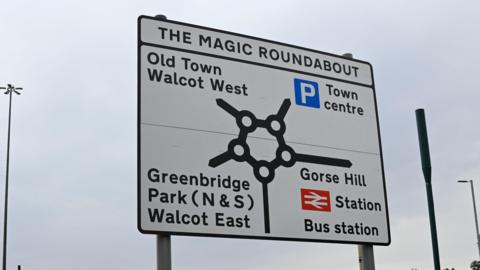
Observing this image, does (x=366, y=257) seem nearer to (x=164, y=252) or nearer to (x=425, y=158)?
(x=425, y=158)

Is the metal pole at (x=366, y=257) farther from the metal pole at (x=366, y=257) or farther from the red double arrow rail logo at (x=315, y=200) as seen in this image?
the red double arrow rail logo at (x=315, y=200)

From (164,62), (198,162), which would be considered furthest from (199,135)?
(164,62)

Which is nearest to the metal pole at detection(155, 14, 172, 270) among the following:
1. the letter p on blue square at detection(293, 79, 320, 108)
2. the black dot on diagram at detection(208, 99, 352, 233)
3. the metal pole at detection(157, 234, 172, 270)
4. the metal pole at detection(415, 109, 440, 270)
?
the metal pole at detection(157, 234, 172, 270)

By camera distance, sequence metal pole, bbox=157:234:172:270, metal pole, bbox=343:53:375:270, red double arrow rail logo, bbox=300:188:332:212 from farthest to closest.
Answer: metal pole, bbox=343:53:375:270, red double arrow rail logo, bbox=300:188:332:212, metal pole, bbox=157:234:172:270

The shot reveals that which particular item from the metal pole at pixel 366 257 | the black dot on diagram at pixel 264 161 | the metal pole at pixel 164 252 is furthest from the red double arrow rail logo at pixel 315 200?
the metal pole at pixel 164 252

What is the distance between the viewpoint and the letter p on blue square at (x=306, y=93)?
7.01 metres

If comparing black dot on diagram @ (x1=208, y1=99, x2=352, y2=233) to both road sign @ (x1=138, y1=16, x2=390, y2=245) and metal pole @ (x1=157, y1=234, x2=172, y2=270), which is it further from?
metal pole @ (x1=157, y1=234, x2=172, y2=270)

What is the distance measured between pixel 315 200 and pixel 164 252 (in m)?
1.57

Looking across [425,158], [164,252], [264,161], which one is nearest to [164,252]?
[164,252]

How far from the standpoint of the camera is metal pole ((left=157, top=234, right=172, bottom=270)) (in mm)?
5672

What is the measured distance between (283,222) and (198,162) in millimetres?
907

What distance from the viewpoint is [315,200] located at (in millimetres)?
6645

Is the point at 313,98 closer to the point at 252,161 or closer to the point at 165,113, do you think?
the point at 252,161

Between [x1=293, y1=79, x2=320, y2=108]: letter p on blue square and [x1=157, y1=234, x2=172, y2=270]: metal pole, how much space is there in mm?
1946
